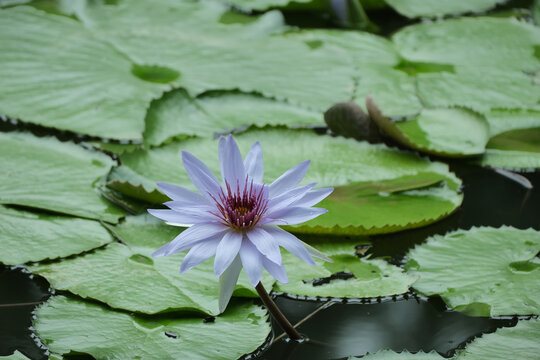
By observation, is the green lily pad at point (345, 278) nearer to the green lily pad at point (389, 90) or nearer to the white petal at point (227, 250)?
the white petal at point (227, 250)

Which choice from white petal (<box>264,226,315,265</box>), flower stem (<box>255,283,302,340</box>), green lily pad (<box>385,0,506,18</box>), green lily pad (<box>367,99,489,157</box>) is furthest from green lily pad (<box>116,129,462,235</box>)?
green lily pad (<box>385,0,506,18</box>)

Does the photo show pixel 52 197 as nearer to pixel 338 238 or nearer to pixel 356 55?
pixel 338 238

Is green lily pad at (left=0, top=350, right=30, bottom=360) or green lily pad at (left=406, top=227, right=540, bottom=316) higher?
green lily pad at (left=406, top=227, right=540, bottom=316)

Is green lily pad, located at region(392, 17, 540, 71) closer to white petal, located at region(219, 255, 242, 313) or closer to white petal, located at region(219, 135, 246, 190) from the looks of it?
white petal, located at region(219, 135, 246, 190)

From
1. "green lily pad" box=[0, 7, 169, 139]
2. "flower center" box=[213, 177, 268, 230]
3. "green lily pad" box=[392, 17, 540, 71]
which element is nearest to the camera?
"flower center" box=[213, 177, 268, 230]

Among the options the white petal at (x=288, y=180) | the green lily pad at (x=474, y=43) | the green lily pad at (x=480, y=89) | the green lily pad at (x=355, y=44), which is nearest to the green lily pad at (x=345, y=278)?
the white petal at (x=288, y=180)

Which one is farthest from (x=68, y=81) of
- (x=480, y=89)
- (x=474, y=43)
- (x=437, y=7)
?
(x=437, y=7)
